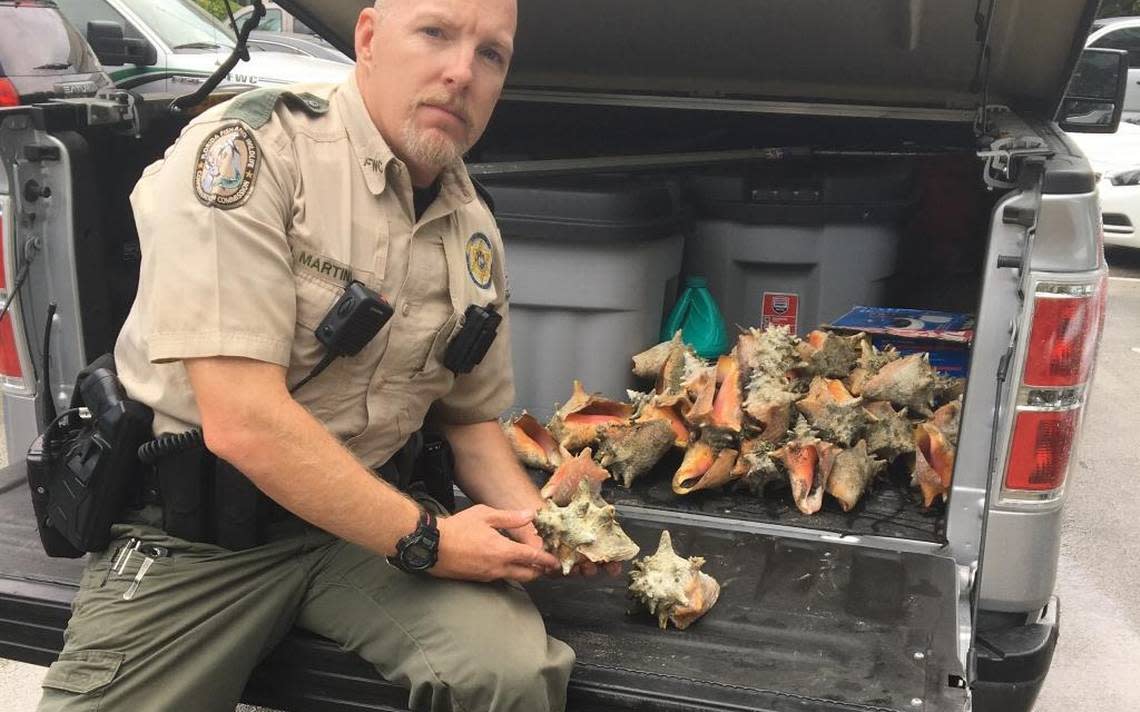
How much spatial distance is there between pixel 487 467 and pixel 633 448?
0.49 m

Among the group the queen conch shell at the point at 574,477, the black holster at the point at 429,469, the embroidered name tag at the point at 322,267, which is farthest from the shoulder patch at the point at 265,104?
the queen conch shell at the point at 574,477

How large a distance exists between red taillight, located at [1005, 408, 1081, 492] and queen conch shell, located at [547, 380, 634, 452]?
94cm

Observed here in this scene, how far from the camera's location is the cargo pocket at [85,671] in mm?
1728

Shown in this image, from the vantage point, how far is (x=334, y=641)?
1.90 m

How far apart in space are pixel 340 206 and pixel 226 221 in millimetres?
212

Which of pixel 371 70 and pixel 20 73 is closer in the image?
pixel 371 70

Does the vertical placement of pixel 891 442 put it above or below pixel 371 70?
below

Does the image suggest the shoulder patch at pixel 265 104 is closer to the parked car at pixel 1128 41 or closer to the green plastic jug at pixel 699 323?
the green plastic jug at pixel 699 323

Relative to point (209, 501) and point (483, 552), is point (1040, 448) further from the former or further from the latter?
point (209, 501)

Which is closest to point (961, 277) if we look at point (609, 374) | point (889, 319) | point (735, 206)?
point (889, 319)

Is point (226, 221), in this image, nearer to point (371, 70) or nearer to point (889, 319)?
point (371, 70)

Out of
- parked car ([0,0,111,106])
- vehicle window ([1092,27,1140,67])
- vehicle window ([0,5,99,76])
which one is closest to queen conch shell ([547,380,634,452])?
parked car ([0,0,111,106])

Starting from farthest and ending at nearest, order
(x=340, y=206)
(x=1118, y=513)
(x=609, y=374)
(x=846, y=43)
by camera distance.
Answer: (x=1118, y=513) → (x=846, y=43) → (x=609, y=374) → (x=340, y=206)

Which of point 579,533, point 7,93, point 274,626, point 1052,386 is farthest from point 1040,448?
point 7,93
